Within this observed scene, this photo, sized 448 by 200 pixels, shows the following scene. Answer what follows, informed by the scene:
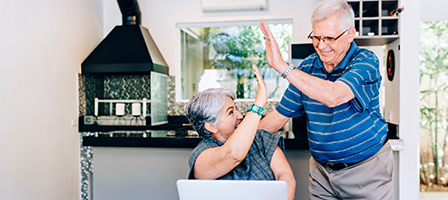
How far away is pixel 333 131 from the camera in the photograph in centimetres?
147

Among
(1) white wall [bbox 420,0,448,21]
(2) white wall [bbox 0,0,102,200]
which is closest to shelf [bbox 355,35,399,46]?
(1) white wall [bbox 420,0,448,21]

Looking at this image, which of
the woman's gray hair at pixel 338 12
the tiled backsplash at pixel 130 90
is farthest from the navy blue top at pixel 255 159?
the tiled backsplash at pixel 130 90

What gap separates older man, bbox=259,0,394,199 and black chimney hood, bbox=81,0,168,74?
2892mm

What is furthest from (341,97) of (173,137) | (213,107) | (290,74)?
(173,137)

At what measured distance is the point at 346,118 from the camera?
1448 mm

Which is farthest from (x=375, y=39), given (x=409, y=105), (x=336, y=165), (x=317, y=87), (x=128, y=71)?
(x=128, y=71)

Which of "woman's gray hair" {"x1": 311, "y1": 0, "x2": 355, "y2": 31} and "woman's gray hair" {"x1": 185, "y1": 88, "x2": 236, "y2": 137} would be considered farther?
"woman's gray hair" {"x1": 185, "y1": 88, "x2": 236, "y2": 137}

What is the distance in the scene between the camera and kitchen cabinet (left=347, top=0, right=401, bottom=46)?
118 inches

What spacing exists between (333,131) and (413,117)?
1.74 meters

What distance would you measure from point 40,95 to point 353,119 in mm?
2966

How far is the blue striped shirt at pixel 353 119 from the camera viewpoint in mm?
1384

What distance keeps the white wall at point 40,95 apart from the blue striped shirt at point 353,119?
2.54m

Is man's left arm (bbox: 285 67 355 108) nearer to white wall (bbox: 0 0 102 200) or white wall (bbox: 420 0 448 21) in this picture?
white wall (bbox: 0 0 102 200)

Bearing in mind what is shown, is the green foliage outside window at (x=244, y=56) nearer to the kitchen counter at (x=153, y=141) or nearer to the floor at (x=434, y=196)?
the floor at (x=434, y=196)
